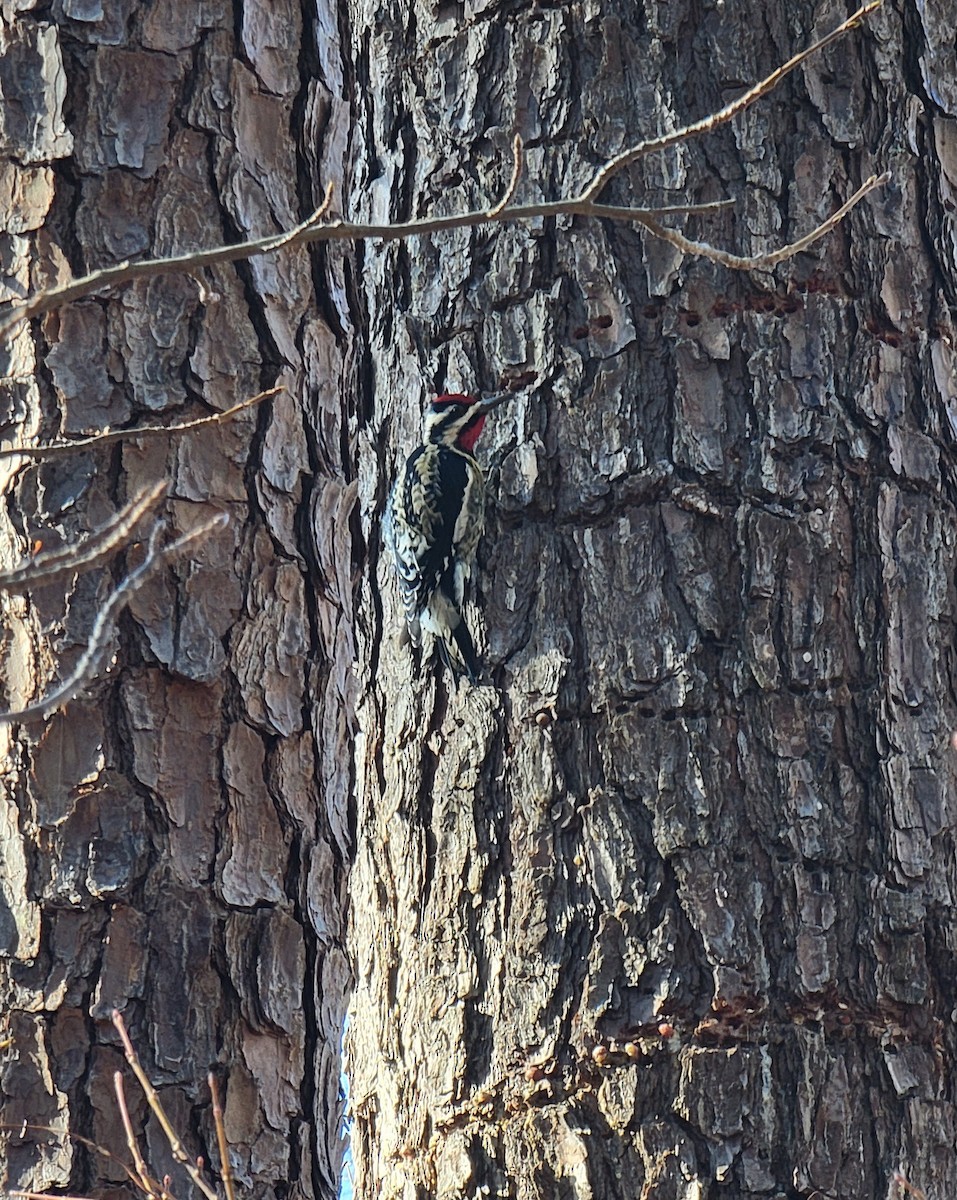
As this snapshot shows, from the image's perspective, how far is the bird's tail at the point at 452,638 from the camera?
2.52 meters

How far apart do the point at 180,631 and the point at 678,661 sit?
0.80m

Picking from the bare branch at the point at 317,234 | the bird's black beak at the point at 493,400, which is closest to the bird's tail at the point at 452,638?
the bird's black beak at the point at 493,400

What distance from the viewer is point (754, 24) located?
8.29 feet

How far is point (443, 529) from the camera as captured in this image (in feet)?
10.0

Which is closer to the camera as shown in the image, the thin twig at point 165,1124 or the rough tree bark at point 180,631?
the thin twig at point 165,1124

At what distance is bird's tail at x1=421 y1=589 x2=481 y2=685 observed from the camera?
99.1 inches

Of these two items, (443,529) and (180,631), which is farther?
(443,529)

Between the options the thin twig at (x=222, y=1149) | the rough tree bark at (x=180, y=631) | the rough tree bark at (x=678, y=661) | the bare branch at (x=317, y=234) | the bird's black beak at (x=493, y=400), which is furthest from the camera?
the bird's black beak at (x=493, y=400)

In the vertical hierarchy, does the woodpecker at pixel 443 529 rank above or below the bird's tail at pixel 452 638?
above

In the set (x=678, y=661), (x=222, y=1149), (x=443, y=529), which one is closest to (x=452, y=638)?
(x=678, y=661)

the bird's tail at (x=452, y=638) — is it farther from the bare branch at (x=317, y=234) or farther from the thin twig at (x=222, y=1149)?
the bare branch at (x=317, y=234)

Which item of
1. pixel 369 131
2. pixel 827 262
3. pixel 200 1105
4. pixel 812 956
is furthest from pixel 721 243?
pixel 200 1105

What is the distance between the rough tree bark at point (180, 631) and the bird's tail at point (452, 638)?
12.1 inches

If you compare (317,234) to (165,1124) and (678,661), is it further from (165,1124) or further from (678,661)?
(678,661)
